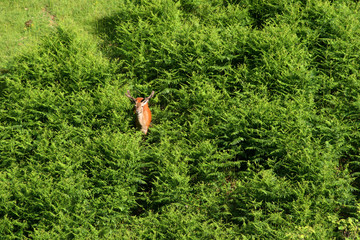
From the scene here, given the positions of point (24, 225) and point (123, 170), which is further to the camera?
point (123, 170)

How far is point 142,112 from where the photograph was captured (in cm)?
1326

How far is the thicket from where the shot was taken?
431 inches

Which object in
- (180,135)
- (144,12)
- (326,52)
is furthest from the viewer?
(144,12)

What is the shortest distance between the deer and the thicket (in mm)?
347

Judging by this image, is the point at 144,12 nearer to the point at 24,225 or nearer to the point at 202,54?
the point at 202,54

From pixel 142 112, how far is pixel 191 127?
1.74m

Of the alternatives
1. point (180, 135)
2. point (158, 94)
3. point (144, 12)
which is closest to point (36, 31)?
point (144, 12)

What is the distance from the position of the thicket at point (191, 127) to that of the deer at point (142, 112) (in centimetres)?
35

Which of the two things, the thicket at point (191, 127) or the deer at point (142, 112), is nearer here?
the thicket at point (191, 127)

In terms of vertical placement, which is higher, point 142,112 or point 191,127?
point 142,112

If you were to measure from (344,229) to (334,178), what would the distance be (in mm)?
1404

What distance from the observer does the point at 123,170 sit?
1196cm

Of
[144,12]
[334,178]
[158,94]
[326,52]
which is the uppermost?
[144,12]

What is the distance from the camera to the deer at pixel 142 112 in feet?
43.2
